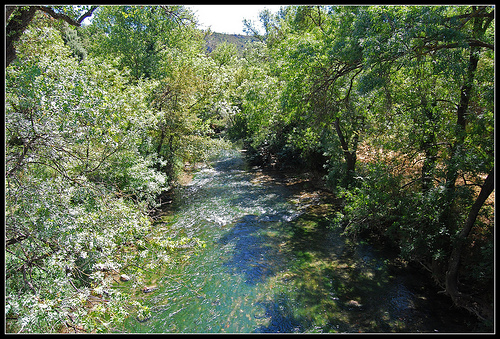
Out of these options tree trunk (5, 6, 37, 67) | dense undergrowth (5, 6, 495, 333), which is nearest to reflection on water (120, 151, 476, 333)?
dense undergrowth (5, 6, 495, 333)

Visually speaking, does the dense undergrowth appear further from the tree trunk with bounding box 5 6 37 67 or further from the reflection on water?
the reflection on water

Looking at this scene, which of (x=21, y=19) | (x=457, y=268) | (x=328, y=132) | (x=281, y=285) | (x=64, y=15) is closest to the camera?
(x=21, y=19)

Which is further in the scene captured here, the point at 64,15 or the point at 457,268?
the point at 457,268

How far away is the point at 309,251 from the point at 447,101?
18.7 ft

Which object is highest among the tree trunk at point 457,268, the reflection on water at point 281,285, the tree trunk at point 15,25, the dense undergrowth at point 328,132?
the tree trunk at point 15,25

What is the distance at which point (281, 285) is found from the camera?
7.78 m

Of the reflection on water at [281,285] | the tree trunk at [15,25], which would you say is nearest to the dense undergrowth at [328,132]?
the tree trunk at [15,25]

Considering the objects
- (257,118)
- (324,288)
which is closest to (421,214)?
(324,288)

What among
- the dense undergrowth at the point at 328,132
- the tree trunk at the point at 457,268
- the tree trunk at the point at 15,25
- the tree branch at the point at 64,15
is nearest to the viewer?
the dense undergrowth at the point at 328,132

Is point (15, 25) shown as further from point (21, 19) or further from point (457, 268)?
point (457, 268)

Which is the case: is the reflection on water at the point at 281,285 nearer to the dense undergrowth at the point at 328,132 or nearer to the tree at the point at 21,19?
the dense undergrowth at the point at 328,132

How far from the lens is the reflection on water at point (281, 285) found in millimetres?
6312

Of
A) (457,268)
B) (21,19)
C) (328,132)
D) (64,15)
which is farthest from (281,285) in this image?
(328,132)

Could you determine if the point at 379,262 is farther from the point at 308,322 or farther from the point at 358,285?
the point at 308,322
